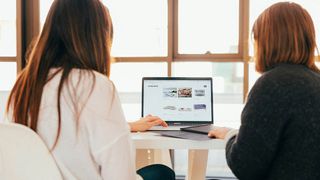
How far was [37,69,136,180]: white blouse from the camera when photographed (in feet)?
3.84

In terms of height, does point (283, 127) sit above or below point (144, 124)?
above

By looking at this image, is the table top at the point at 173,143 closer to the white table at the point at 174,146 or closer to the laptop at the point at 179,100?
the white table at the point at 174,146

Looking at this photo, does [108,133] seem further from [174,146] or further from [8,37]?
[8,37]

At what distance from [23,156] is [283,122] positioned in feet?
2.42

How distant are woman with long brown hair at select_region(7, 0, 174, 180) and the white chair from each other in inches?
3.2

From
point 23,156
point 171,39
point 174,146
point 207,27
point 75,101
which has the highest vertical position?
point 207,27

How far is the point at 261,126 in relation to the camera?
1.22 meters

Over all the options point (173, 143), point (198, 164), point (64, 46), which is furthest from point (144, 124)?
point (64, 46)

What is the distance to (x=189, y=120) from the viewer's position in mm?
2250

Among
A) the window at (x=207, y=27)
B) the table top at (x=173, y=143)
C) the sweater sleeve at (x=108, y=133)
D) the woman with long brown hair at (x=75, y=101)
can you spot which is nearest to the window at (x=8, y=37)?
the window at (x=207, y=27)

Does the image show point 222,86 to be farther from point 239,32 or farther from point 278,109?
point 278,109

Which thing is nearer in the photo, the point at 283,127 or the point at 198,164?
the point at 283,127

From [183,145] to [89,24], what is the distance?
72 cm

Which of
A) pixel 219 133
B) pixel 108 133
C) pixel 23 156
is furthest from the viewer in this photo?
pixel 219 133
